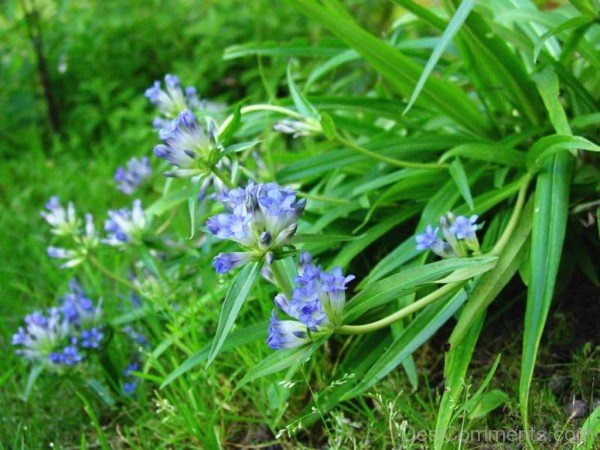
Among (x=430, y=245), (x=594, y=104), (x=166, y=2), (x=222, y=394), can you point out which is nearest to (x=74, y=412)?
(x=222, y=394)

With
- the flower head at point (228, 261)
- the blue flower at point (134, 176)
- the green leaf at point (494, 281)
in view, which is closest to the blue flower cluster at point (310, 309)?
the flower head at point (228, 261)

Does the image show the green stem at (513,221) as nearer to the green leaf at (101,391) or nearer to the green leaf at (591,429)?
the green leaf at (591,429)

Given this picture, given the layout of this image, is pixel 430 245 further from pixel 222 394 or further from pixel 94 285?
pixel 94 285

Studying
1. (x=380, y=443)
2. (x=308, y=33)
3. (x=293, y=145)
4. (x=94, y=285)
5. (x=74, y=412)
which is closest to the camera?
(x=380, y=443)

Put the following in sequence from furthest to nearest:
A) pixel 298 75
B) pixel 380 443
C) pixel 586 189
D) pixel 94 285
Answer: pixel 298 75 → pixel 94 285 → pixel 586 189 → pixel 380 443

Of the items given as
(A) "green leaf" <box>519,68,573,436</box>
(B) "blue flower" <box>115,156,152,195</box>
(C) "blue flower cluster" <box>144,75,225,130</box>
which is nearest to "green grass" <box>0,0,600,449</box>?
(A) "green leaf" <box>519,68,573,436</box>

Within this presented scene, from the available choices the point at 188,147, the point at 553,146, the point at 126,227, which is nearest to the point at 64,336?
the point at 126,227
